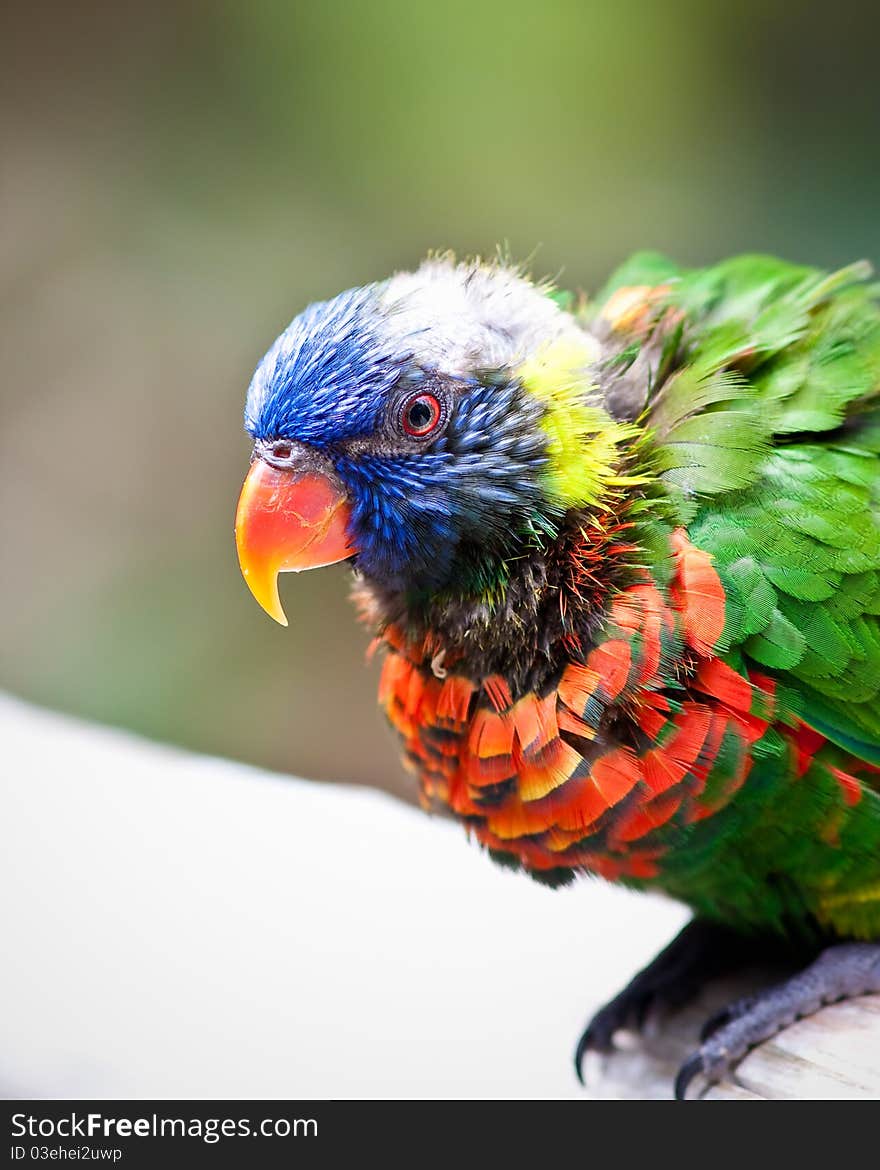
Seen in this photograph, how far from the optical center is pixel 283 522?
164cm

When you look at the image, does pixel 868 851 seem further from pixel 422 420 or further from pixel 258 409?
pixel 258 409

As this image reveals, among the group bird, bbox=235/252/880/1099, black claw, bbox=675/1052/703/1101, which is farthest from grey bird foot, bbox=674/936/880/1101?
bird, bbox=235/252/880/1099

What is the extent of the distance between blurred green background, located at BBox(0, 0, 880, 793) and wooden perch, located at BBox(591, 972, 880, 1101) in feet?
7.77

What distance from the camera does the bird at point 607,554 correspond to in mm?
1635

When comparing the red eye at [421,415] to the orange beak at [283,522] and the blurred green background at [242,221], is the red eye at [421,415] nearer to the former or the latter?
the orange beak at [283,522]

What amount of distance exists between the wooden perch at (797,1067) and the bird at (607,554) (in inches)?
8.9

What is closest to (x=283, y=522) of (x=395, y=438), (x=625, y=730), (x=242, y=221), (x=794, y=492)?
(x=395, y=438)

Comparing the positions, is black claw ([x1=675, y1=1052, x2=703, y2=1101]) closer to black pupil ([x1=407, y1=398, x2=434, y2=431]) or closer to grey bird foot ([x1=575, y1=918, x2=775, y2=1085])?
grey bird foot ([x1=575, y1=918, x2=775, y2=1085])

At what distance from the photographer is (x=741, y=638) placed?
5.34 feet

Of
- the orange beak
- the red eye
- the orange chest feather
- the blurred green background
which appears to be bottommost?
the orange chest feather

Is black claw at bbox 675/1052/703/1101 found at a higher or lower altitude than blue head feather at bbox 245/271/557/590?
lower

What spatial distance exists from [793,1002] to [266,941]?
125 cm

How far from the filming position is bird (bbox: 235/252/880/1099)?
163 centimetres

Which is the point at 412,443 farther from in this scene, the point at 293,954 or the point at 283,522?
the point at 293,954
